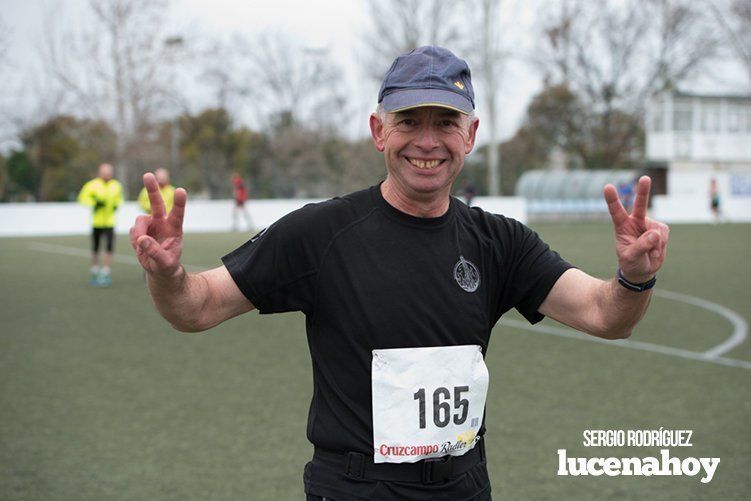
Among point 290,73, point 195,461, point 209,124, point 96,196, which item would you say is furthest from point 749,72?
point 195,461

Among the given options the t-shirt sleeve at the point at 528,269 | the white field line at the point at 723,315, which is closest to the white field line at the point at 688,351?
the white field line at the point at 723,315

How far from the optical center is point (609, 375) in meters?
8.27

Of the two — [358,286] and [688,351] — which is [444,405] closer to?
[358,286]

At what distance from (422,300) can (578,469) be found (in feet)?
10.9

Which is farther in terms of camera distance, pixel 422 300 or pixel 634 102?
pixel 634 102

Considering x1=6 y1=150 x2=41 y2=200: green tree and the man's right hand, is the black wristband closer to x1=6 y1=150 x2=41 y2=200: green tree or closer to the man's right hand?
the man's right hand

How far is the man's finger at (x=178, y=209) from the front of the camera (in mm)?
2614

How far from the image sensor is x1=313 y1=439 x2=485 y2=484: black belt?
2676 mm

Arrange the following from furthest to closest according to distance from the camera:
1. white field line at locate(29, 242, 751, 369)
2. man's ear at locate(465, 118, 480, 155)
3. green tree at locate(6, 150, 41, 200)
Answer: green tree at locate(6, 150, 41, 200) → white field line at locate(29, 242, 751, 369) → man's ear at locate(465, 118, 480, 155)

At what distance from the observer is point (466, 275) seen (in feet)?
9.22

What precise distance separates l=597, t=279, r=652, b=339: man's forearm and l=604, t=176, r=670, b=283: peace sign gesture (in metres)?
0.07

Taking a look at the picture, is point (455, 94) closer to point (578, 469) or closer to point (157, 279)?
point (157, 279)

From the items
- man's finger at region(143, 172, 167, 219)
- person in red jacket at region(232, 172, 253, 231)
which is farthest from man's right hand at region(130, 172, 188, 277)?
person in red jacket at region(232, 172, 253, 231)

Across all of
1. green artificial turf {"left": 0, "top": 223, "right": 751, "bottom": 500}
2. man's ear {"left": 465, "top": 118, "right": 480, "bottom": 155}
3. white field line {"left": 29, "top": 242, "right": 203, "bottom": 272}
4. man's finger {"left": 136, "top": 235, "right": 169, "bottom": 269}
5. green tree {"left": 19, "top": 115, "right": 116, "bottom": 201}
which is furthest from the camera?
green tree {"left": 19, "top": 115, "right": 116, "bottom": 201}
